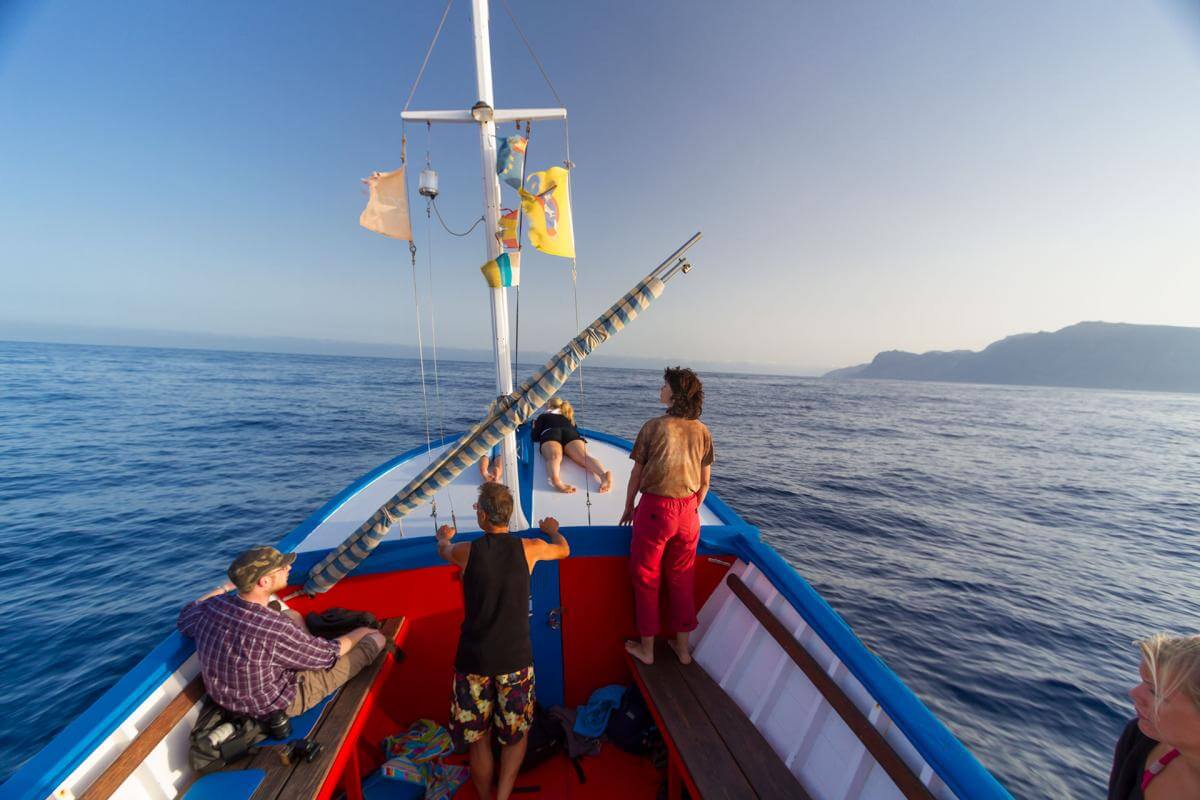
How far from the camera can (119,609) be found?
23.0 ft

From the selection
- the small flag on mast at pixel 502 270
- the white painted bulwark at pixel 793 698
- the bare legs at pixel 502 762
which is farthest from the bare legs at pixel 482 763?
the small flag on mast at pixel 502 270

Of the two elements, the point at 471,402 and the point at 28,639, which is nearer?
the point at 28,639

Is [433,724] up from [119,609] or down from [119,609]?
up

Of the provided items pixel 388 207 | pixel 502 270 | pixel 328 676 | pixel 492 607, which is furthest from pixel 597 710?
pixel 388 207

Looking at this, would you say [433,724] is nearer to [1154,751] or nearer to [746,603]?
[746,603]

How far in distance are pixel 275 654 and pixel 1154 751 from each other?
3.84 meters

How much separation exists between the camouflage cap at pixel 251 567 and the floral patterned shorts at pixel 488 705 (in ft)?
4.08

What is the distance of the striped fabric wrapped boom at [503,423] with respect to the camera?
3.09m

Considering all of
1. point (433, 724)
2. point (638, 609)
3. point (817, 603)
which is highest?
point (817, 603)

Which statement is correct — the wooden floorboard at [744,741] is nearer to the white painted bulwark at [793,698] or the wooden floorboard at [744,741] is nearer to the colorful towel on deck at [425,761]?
the white painted bulwark at [793,698]

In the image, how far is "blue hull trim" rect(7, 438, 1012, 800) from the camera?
5.80 feet

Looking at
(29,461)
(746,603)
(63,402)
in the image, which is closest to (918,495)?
(746,603)

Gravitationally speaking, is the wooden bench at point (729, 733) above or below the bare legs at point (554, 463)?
below

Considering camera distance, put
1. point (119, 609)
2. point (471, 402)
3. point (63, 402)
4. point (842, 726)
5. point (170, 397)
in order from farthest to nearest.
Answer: point (471, 402) < point (170, 397) < point (63, 402) < point (119, 609) < point (842, 726)
